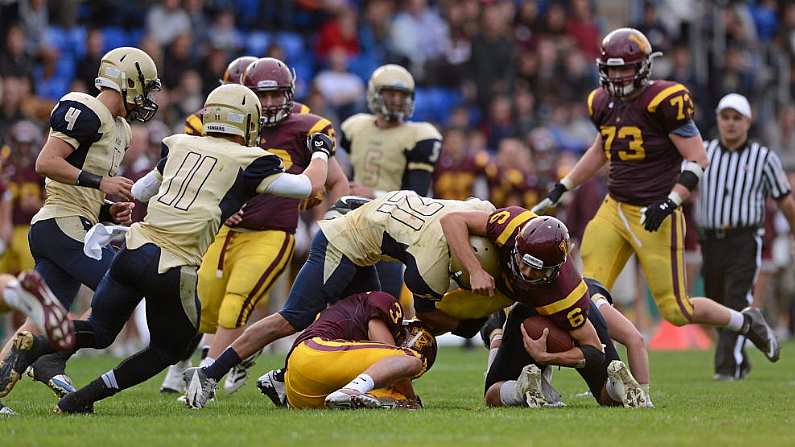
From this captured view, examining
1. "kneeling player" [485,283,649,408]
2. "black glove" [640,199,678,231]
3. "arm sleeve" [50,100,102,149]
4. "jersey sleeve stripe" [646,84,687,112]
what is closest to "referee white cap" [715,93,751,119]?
"jersey sleeve stripe" [646,84,687,112]

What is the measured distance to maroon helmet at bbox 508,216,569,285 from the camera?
20.2ft

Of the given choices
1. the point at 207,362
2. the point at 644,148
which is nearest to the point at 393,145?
the point at 644,148

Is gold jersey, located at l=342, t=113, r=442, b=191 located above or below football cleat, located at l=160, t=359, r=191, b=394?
above

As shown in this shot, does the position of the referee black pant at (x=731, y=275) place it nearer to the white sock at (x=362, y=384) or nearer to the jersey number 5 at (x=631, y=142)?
the jersey number 5 at (x=631, y=142)

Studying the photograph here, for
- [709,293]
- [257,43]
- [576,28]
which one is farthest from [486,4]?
[709,293]

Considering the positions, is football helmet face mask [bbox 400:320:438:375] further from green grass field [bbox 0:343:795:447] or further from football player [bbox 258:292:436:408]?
green grass field [bbox 0:343:795:447]

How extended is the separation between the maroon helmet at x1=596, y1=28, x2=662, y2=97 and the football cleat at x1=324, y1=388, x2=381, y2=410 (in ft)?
9.44

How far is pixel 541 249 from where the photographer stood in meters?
6.16

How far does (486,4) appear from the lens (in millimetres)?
17500

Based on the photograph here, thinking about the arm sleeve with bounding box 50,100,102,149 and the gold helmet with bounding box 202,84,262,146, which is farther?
the arm sleeve with bounding box 50,100,102,149

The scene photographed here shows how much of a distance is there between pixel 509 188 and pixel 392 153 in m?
4.47

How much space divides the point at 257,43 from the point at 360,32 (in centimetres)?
172

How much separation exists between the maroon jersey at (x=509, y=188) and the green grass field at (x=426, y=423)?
18.8 feet

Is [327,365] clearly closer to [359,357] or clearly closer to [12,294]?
[359,357]
